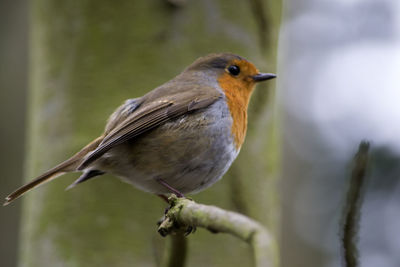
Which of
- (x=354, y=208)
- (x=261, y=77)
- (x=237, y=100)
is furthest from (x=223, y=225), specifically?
(x=261, y=77)

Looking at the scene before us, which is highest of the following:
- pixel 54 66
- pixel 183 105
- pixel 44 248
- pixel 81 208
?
pixel 54 66

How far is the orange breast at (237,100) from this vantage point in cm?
249

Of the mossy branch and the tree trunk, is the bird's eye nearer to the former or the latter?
the tree trunk

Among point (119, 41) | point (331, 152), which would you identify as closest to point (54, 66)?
point (119, 41)

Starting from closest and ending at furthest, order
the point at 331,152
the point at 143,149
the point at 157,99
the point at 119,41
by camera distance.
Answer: the point at 143,149
the point at 157,99
the point at 119,41
the point at 331,152

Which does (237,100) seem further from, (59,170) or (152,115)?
(59,170)

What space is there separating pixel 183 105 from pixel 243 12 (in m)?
0.71

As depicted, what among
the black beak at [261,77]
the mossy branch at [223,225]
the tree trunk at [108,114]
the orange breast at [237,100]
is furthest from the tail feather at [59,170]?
the black beak at [261,77]

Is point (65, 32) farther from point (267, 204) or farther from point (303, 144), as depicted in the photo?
point (303, 144)

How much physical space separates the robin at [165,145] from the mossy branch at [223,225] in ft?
1.78

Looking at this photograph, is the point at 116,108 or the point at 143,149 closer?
the point at 143,149

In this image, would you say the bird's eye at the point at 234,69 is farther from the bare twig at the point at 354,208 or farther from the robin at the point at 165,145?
the bare twig at the point at 354,208

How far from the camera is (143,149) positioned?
2363mm

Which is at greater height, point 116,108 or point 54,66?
point 54,66
